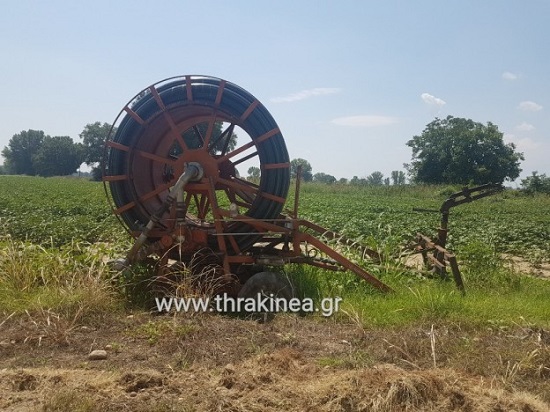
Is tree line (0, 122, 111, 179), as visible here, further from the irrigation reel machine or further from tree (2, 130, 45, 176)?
the irrigation reel machine

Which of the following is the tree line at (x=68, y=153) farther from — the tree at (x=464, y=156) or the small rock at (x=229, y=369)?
the small rock at (x=229, y=369)

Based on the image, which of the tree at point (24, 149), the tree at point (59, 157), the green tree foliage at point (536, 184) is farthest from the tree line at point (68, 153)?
the green tree foliage at point (536, 184)

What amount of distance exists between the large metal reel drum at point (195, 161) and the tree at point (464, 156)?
153 feet

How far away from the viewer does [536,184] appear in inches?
1508

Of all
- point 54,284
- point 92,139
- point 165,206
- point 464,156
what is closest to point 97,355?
point 54,284

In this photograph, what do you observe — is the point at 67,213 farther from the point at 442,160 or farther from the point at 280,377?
the point at 442,160

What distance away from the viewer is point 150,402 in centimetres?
296

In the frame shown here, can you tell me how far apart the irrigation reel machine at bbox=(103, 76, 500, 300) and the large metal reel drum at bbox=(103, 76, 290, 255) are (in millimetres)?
13

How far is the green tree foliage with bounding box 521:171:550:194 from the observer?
37459 mm

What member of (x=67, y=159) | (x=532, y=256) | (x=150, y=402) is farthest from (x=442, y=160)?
(x=67, y=159)

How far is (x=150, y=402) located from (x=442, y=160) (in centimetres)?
5211

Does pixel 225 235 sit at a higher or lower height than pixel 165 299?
higher

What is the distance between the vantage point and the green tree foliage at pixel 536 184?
37.5 m

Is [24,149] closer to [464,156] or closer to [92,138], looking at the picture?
[92,138]
